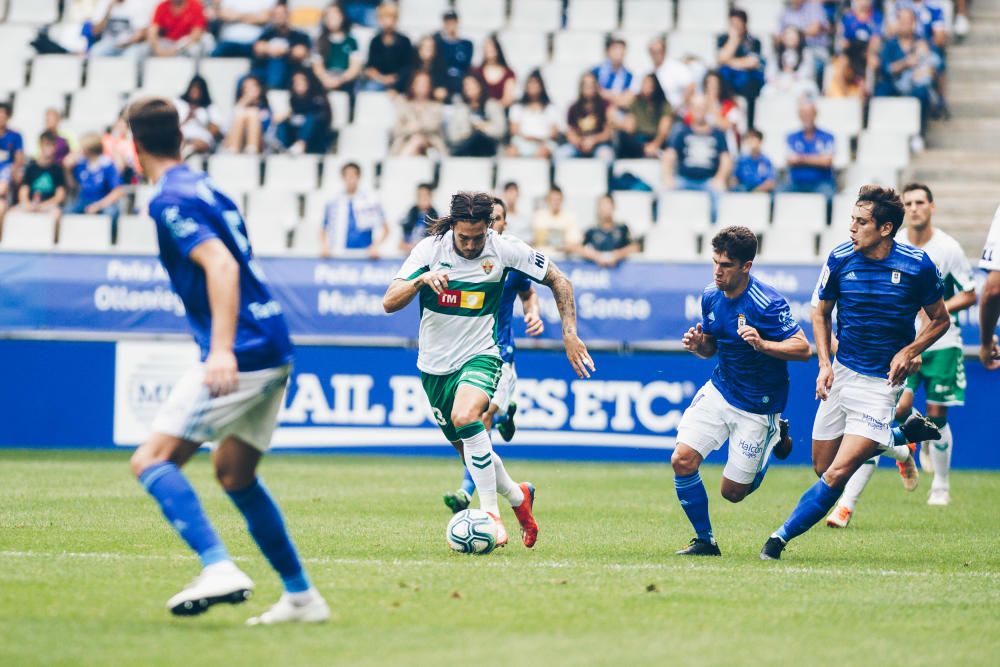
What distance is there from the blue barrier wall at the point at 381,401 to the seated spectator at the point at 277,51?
6.15 m

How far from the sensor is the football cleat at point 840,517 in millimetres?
11852

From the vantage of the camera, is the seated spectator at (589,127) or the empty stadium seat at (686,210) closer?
the empty stadium seat at (686,210)

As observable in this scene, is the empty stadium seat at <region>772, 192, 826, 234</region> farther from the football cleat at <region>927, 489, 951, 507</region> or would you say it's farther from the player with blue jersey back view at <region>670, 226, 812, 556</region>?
the player with blue jersey back view at <region>670, 226, 812, 556</region>

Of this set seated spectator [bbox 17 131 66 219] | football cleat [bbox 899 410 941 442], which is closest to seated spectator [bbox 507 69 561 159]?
seated spectator [bbox 17 131 66 219]

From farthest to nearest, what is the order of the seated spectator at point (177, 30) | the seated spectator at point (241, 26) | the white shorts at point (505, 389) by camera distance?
the seated spectator at point (177, 30), the seated spectator at point (241, 26), the white shorts at point (505, 389)

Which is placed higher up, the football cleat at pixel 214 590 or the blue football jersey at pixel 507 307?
the blue football jersey at pixel 507 307

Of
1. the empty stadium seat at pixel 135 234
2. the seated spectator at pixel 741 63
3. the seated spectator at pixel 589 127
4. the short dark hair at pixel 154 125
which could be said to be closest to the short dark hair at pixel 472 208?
the short dark hair at pixel 154 125

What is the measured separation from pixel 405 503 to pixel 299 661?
718 cm

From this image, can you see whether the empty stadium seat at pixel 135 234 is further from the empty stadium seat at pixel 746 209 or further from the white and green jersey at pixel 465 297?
the white and green jersey at pixel 465 297

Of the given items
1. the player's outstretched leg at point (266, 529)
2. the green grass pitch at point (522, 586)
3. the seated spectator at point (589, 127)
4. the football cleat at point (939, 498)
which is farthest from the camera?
the seated spectator at point (589, 127)

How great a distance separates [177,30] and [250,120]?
2.64m

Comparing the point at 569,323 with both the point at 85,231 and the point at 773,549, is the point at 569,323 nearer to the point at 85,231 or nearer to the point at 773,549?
the point at 773,549

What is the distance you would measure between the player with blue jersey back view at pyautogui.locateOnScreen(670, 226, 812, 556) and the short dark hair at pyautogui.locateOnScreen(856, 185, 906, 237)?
71 cm

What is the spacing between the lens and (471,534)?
9438 mm
